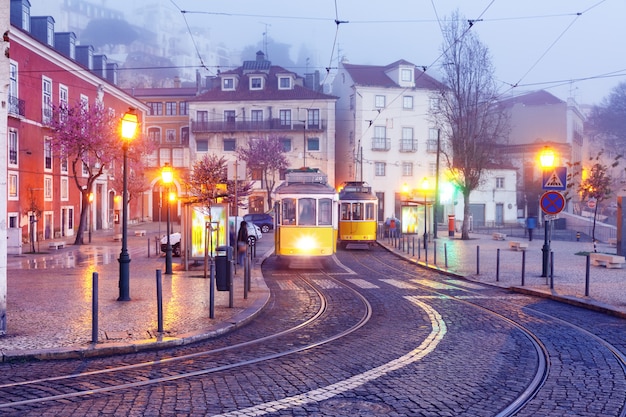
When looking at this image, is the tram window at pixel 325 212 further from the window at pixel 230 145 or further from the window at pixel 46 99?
the window at pixel 230 145

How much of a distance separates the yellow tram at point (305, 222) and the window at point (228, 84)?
44.4 meters

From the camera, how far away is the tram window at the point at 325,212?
23406 millimetres

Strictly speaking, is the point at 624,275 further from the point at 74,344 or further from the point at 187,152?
the point at 187,152

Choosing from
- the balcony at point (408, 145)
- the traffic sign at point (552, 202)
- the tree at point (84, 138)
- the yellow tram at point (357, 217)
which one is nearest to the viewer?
the traffic sign at point (552, 202)

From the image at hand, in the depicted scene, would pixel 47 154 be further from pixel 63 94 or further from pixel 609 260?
pixel 609 260

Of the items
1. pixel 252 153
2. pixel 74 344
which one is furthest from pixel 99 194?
pixel 74 344

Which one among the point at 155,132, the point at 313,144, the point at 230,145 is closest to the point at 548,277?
the point at 313,144

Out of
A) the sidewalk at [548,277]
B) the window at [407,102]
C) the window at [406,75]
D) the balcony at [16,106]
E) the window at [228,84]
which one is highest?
the window at [406,75]

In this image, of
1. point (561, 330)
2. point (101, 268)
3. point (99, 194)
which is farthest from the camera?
point (99, 194)

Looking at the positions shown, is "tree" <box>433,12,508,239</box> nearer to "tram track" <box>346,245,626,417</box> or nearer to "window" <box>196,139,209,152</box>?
"tram track" <box>346,245,626,417</box>

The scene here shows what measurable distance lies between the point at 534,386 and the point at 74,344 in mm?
5990

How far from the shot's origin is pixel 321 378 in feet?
25.1

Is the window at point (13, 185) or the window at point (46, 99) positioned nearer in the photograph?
the window at point (13, 185)

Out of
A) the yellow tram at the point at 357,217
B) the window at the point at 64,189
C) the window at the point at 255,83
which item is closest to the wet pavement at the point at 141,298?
the yellow tram at the point at 357,217
